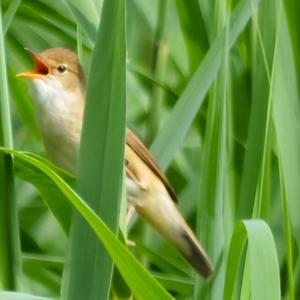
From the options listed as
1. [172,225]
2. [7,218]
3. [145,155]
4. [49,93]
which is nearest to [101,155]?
[7,218]

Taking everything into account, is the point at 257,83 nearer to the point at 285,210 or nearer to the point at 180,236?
the point at 285,210

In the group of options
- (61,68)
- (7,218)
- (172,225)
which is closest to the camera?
(7,218)

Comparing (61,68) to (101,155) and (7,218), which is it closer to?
(7,218)

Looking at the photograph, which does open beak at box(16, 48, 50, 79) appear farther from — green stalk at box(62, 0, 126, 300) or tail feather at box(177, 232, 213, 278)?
green stalk at box(62, 0, 126, 300)

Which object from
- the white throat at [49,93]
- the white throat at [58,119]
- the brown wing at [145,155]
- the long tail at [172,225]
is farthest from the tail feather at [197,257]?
the white throat at [49,93]

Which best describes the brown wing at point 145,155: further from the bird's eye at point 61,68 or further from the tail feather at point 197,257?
the bird's eye at point 61,68

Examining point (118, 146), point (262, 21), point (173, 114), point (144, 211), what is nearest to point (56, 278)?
point (144, 211)

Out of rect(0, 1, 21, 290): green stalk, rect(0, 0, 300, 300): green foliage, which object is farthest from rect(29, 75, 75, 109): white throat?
rect(0, 1, 21, 290): green stalk
